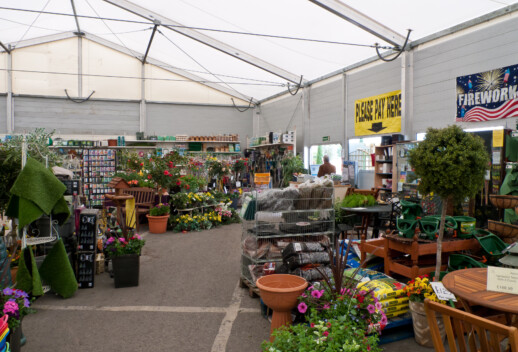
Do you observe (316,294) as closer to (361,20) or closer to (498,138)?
(498,138)

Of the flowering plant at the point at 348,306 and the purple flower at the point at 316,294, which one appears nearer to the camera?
the flowering plant at the point at 348,306

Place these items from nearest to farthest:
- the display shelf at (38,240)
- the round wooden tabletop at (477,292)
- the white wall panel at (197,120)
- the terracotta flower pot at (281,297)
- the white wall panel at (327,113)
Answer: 1. the round wooden tabletop at (477,292)
2. the terracotta flower pot at (281,297)
3. the display shelf at (38,240)
4. the white wall panel at (327,113)
5. the white wall panel at (197,120)

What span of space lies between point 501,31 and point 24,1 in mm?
11134

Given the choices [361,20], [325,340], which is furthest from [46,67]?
[325,340]

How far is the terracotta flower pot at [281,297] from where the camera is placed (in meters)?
2.76

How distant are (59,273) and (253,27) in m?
7.49

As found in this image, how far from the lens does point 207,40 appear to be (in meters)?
11.0

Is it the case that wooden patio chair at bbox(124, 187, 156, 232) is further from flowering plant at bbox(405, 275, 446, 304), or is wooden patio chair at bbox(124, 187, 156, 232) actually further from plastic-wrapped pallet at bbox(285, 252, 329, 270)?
flowering plant at bbox(405, 275, 446, 304)

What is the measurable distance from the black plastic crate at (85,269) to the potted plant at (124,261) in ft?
0.77

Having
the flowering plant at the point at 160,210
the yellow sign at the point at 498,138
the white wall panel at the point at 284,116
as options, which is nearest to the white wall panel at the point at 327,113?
the white wall panel at the point at 284,116

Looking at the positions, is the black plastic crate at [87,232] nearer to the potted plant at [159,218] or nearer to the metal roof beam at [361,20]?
the potted plant at [159,218]

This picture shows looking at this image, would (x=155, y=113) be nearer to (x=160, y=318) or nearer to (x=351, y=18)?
(x=351, y=18)

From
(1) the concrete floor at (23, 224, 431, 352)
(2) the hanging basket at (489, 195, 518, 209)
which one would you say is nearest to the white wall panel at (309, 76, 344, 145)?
(2) the hanging basket at (489, 195, 518, 209)

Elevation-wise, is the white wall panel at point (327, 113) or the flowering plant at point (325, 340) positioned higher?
the white wall panel at point (327, 113)
